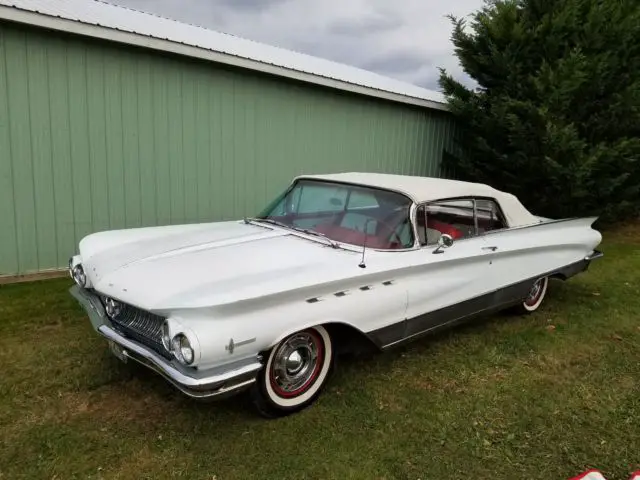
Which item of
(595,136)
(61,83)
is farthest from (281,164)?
(595,136)

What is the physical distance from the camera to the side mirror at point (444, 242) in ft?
11.9

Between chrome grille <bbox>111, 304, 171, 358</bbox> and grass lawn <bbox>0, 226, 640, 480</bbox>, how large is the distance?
1.63 feet

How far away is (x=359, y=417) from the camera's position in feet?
9.92

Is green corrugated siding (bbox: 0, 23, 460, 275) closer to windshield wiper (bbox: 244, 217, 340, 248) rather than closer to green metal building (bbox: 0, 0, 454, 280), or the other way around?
green metal building (bbox: 0, 0, 454, 280)

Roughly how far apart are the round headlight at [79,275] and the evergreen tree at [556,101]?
25.0ft

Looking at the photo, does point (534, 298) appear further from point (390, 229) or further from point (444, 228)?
point (390, 229)

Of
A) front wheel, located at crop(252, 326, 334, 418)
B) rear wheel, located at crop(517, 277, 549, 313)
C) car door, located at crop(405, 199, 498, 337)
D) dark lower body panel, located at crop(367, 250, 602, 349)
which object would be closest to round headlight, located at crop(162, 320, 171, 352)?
front wheel, located at crop(252, 326, 334, 418)

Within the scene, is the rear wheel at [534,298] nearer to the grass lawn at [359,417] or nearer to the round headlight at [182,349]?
the grass lawn at [359,417]

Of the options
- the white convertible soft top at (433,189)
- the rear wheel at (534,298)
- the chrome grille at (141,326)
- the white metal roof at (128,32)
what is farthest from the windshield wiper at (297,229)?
the white metal roof at (128,32)

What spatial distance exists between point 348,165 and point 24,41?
4.95 m

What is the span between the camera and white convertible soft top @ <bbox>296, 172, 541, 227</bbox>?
385 centimetres

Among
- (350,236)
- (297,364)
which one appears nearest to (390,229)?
(350,236)

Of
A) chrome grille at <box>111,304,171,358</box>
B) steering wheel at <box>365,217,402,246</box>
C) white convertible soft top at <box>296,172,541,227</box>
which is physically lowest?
chrome grille at <box>111,304,171,358</box>

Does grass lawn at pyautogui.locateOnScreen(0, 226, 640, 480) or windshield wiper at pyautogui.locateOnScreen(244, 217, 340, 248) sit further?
windshield wiper at pyautogui.locateOnScreen(244, 217, 340, 248)
